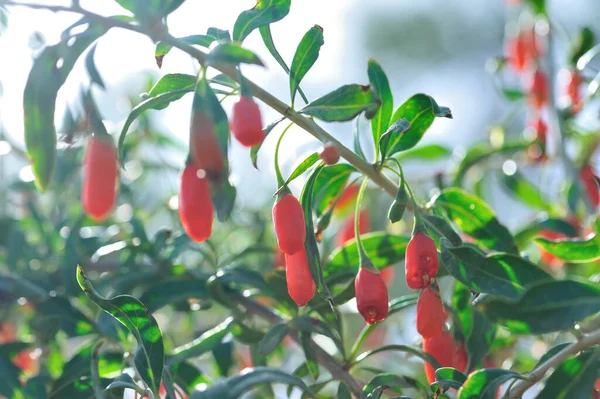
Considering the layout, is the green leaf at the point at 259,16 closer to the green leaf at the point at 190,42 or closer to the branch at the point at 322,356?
the green leaf at the point at 190,42

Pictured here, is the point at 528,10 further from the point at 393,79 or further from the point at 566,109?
the point at 393,79

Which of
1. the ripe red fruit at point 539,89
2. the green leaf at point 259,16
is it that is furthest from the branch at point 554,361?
the ripe red fruit at point 539,89

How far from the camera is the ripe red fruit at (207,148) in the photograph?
709 mm

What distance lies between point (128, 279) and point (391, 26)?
899 cm

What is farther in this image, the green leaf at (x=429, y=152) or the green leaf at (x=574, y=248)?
the green leaf at (x=429, y=152)

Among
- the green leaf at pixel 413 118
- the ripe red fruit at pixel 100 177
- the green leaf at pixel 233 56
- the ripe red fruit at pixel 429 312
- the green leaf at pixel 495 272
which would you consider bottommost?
the ripe red fruit at pixel 429 312

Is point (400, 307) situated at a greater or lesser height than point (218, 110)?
lesser

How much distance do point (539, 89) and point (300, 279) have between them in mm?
1184

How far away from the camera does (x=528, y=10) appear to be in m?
1.98

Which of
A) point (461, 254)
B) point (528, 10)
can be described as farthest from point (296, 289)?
point (528, 10)

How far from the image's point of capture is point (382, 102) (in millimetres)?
1062

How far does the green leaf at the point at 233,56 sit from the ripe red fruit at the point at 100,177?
261 millimetres

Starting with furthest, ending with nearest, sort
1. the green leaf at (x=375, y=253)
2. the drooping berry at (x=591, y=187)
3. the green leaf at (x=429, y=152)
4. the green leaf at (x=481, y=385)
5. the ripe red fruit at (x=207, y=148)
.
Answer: the green leaf at (x=429, y=152) < the drooping berry at (x=591, y=187) < the green leaf at (x=375, y=253) < the green leaf at (x=481, y=385) < the ripe red fruit at (x=207, y=148)

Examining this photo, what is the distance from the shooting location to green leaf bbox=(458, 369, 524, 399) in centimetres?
81
